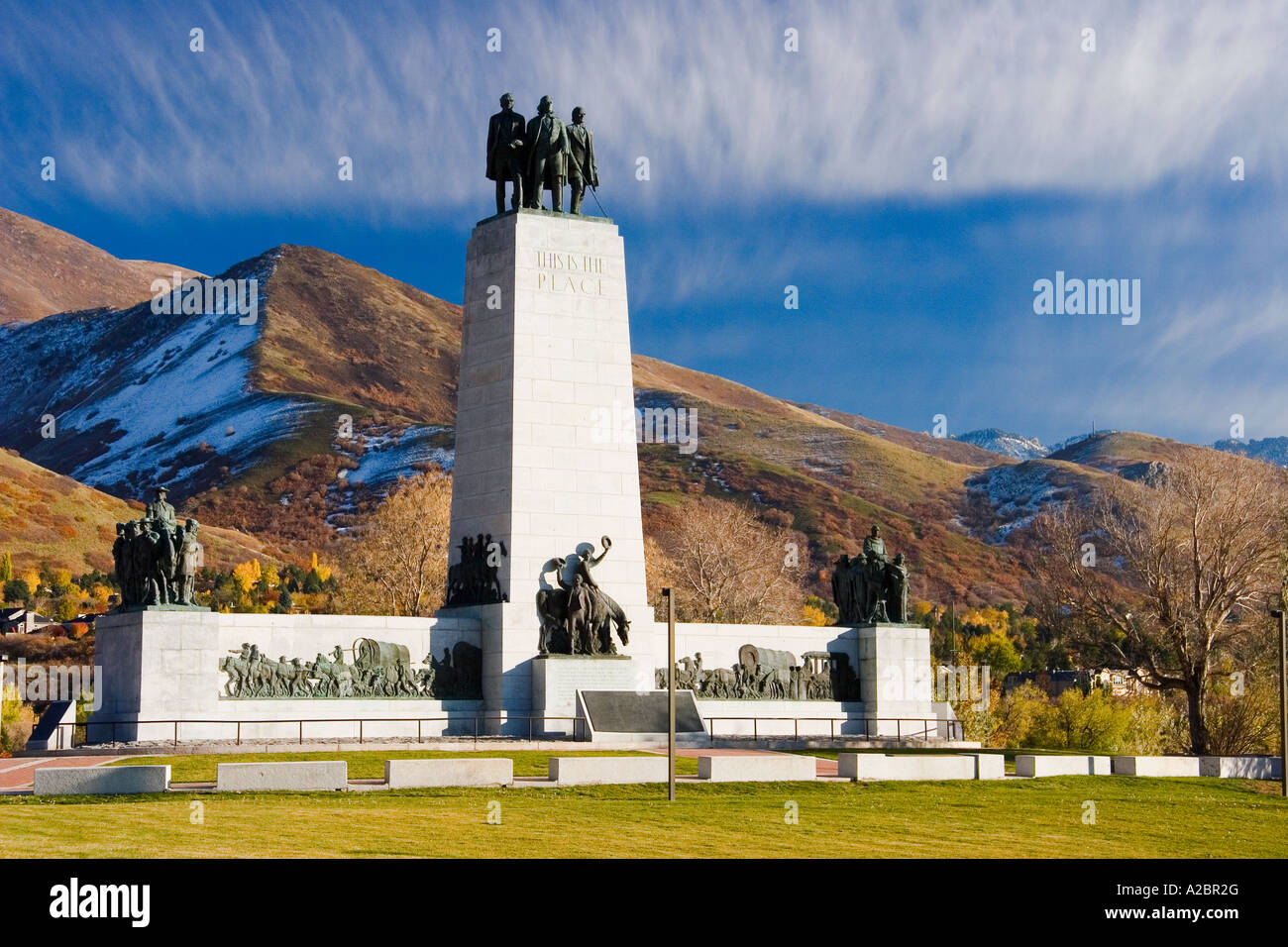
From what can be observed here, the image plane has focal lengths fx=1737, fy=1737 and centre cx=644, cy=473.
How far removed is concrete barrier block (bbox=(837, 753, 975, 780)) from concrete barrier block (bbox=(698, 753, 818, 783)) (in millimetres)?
774

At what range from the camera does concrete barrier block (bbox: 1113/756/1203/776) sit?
108 feet

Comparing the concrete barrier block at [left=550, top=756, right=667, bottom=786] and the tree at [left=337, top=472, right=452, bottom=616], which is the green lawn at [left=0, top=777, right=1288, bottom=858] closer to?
the concrete barrier block at [left=550, top=756, right=667, bottom=786]

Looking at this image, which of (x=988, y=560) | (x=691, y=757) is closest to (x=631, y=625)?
(x=691, y=757)

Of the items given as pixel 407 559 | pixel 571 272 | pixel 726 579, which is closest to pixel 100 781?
pixel 571 272

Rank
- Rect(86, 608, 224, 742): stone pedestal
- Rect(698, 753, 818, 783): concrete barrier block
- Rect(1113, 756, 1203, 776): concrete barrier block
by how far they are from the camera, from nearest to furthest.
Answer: Rect(698, 753, 818, 783): concrete barrier block → Rect(1113, 756, 1203, 776): concrete barrier block → Rect(86, 608, 224, 742): stone pedestal

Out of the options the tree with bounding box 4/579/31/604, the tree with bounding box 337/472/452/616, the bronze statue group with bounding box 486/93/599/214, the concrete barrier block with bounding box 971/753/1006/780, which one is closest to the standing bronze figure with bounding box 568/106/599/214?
the bronze statue group with bounding box 486/93/599/214

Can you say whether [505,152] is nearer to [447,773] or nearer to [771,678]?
[771,678]

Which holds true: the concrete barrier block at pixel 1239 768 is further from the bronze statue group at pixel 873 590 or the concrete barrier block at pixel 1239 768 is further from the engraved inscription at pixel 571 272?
the engraved inscription at pixel 571 272

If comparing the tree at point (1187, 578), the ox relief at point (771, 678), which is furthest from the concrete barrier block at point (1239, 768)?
the tree at point (1187, 578)

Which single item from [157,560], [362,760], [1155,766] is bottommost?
[1155,766]

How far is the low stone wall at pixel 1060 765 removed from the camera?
3123cm

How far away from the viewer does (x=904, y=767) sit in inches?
1165

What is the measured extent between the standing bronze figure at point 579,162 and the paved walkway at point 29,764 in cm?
1791

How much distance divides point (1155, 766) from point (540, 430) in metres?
15.3
